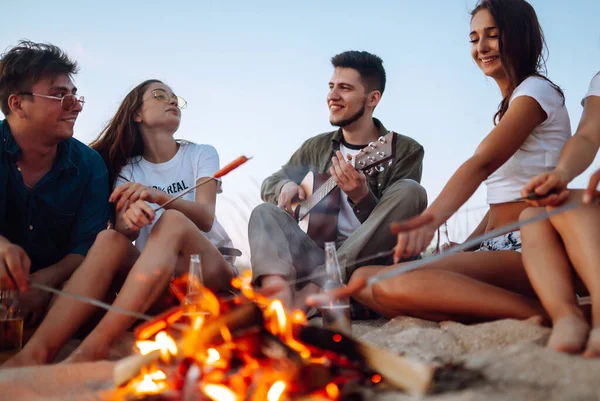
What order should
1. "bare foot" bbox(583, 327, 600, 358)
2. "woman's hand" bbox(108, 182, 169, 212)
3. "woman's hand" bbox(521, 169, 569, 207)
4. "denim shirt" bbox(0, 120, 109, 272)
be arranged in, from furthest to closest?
1. "denim shirt" bbox(0, 120, 109, 272)
2. "woman's hand" bbox(108, 182, 169, 212)
3. "woman's hand" bbox(521, 169, 569, 207)
4. "bare foot" bbox(583, 327, 600, 358)

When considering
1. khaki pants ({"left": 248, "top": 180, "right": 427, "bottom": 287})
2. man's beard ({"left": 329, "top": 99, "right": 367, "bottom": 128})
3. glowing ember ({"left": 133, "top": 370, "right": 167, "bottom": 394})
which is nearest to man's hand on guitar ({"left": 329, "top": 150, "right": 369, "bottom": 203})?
khaki pants ({"left": 248, "top": 180, "right": 427, "bottom": 287})

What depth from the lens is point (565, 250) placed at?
2154 millimetres

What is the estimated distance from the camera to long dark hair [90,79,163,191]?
382 centimetres

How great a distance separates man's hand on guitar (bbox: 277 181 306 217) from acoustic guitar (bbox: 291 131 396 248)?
0.19ft

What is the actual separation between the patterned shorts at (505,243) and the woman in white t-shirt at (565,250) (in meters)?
0.36

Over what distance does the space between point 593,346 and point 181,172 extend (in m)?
2.87

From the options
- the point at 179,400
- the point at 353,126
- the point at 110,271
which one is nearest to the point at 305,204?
the point at 353,126

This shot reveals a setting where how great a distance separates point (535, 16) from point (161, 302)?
2.50m

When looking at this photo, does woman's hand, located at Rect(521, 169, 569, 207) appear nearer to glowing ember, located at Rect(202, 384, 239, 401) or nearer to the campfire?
the campfire

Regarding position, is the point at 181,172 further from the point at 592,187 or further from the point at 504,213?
the point at 592,187

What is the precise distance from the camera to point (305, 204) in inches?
166

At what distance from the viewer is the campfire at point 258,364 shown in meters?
1.43

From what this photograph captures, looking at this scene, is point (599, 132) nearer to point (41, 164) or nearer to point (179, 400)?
point (179, 400)

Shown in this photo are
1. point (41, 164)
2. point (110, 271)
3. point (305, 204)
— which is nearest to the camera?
point (110, 271)
